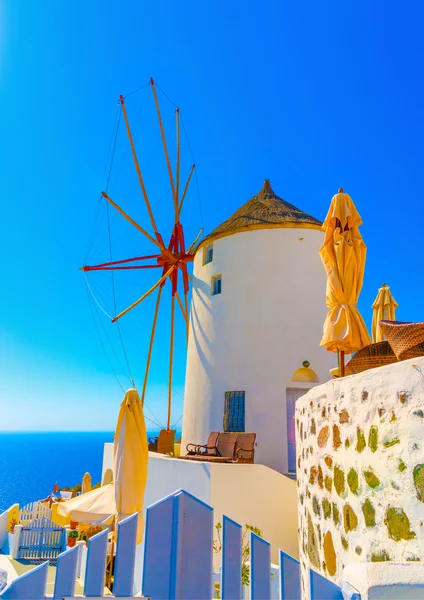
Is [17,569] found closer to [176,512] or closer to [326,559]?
[326,559]

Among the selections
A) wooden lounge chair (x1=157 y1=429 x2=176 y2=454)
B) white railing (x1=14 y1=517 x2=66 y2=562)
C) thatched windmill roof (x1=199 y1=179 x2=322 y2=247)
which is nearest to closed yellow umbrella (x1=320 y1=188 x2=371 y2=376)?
thatched windmill roof (x1=199 y1=179 x2=322 y2=247)

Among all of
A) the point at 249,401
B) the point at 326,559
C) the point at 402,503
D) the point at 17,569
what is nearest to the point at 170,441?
the point at 249,401

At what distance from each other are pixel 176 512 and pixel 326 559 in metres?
2.04

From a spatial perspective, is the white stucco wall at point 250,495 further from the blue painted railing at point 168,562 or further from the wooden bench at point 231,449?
the blue painted railing at point 168,562

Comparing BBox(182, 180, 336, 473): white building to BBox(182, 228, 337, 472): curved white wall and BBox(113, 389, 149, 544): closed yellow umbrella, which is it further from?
BBox(113, 389, 149, 544): closed yellow umbrella

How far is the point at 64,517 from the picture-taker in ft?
25.2

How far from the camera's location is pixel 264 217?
38.5ft

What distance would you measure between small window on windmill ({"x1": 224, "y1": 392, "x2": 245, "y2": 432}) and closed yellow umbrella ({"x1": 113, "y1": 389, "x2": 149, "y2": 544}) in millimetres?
3593

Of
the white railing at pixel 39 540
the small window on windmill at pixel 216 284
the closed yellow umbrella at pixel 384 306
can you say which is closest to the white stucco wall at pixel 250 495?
the closed yellow umbrella at pixel 384 306

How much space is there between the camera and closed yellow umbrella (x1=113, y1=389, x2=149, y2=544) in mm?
6414

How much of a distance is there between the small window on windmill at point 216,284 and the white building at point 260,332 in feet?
0.09

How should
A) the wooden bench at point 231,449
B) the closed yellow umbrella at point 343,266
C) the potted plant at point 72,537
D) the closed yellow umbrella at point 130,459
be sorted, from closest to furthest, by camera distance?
1. the closed yellow umbrella at point 343,266
2. the closed yellow umbrella at point 130,459
3. the wooden bench at point 231,449
4. the potted plant at point 72,537

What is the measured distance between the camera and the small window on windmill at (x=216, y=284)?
1200 centimetres

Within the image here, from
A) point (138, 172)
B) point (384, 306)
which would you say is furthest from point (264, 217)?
point (138, 172)
